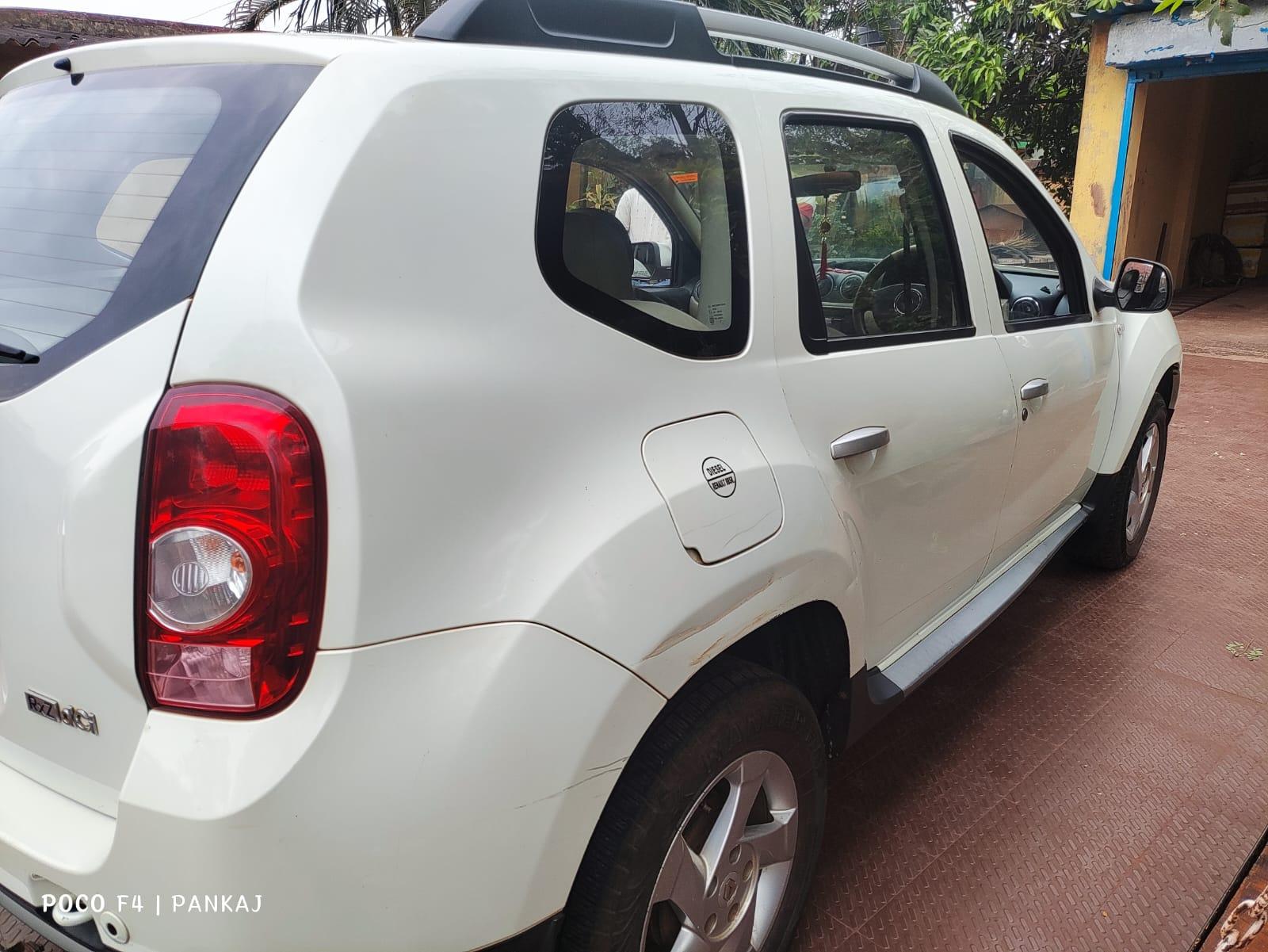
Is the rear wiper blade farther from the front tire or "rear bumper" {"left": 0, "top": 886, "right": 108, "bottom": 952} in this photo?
the front tire

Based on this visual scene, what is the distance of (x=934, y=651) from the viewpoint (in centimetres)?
239

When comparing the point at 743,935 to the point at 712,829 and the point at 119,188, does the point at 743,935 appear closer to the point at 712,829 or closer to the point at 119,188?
the point at 712,829

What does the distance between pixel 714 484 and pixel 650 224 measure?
0.70 metres

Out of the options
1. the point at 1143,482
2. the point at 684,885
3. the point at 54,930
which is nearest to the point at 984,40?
the point at 1143,482

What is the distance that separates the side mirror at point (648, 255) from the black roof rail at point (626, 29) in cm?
36

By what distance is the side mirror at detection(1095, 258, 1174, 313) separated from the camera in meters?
3.45

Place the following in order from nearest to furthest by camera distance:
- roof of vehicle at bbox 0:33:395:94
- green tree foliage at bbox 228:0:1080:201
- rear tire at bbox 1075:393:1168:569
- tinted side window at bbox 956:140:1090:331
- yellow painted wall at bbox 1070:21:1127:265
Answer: roof of vehicle at bbox 0:33:395:94 < tinted side window at bbox 956:140:1090:331 < rear tire at bbox 1075:393:1168:569 < yellow painted wall at bbox 1070:21:1127:265 < green tree foliage at bbox 228:0:1080:201

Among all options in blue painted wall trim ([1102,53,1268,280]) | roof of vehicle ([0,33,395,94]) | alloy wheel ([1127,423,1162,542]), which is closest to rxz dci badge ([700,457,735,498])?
roof of vehicle ([0,33,395,94])

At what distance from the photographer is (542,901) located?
1.30m

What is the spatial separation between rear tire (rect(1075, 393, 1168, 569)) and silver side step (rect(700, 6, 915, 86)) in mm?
1965

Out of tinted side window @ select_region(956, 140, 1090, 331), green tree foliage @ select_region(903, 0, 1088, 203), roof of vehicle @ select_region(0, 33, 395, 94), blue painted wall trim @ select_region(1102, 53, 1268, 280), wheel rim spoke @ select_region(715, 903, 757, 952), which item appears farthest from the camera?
green tree foliage @ select_region(903, 0, 1088, 203)

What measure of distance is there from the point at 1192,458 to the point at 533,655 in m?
6.12

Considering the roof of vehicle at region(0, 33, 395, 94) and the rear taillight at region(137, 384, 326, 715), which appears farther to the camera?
the roof of vehicle at region(0, 33, 395, 94)

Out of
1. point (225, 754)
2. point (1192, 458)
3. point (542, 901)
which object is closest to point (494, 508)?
point (225, 754)
